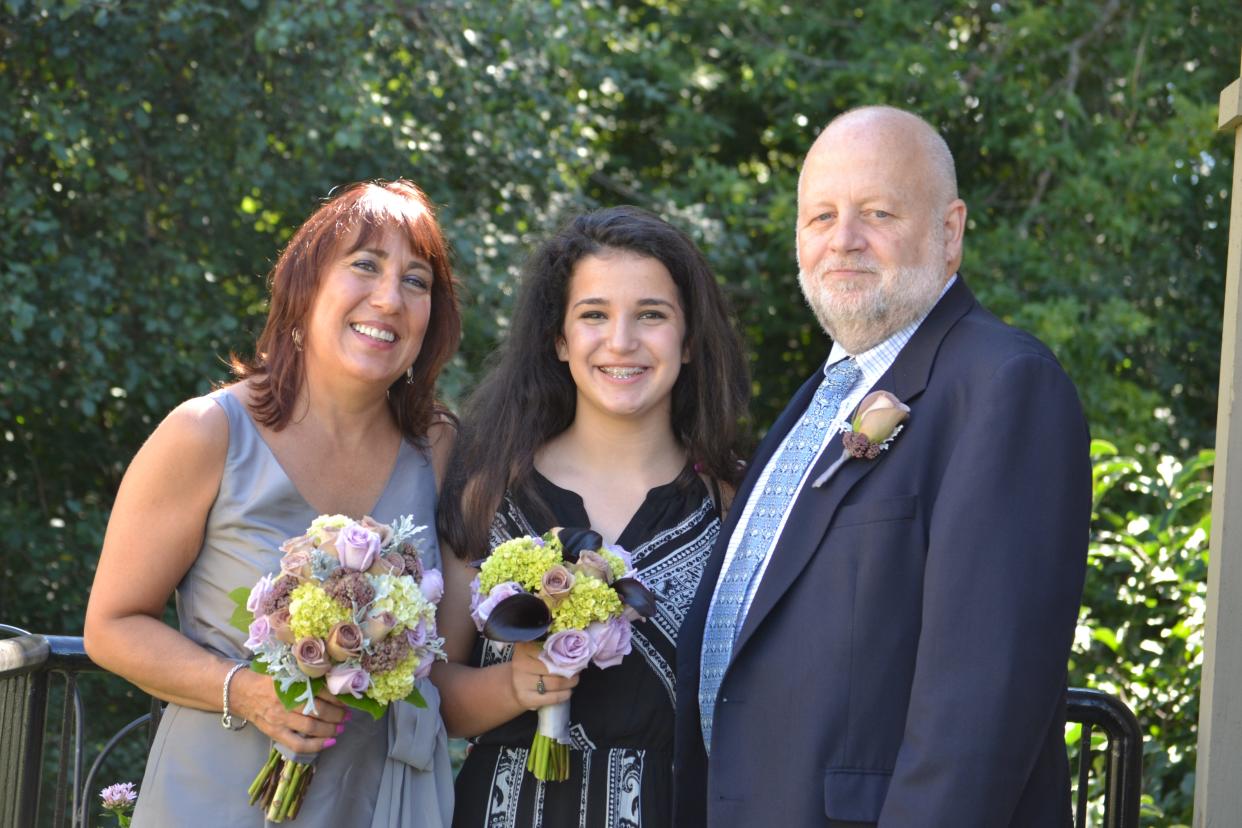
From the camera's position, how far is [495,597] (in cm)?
334

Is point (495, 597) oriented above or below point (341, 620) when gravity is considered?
above

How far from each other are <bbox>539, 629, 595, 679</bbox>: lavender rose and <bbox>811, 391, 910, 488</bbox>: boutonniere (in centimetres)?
75

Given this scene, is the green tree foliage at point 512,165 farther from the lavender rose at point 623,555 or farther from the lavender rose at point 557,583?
the lavender rose at point 557,583

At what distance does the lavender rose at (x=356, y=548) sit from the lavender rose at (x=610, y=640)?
53 centimetres

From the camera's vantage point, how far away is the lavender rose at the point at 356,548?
125 inches

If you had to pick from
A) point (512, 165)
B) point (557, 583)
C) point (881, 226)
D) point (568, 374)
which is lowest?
point (557, 583)

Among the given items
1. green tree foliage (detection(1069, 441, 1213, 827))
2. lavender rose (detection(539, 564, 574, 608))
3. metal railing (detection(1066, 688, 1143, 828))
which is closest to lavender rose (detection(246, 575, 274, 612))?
lavender rose (detection(539, 564, 574, 608))

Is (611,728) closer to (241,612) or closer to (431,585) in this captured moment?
(431,585)

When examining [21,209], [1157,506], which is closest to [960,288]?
[1157,506]

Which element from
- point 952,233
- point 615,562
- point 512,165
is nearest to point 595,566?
point 615,562

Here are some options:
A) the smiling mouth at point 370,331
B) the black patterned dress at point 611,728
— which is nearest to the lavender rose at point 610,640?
the black patterned dress at point 611,728

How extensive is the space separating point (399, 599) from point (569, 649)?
42 cm

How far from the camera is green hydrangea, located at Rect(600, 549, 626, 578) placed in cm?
341

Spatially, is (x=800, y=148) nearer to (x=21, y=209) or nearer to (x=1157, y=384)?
(x=1157, y=384)
